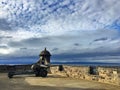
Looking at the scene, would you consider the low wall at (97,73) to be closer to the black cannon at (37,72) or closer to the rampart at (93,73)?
the rampart at (93,73)

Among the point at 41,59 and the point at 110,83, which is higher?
the point at 41,59

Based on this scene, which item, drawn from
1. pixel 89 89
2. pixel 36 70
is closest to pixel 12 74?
pixel 36 70

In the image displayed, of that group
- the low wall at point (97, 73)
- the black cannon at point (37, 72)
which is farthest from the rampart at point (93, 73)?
the black cannon at point (37, 72)

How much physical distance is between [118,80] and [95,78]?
3.23 m

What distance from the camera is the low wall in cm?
1722

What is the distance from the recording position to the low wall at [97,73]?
17219 mm

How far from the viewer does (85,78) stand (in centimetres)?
2114

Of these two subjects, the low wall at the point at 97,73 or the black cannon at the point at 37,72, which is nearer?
the low wall at the point at 97,73

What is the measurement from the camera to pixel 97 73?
20188mm

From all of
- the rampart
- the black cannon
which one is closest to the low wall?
the rampart

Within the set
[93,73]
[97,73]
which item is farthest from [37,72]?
[97,73]

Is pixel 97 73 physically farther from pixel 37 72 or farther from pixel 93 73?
pixel 37 72

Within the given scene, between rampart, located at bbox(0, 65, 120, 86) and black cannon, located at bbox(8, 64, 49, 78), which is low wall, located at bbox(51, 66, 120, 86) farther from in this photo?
black cannon, located at bbox(8, 64, 49, 78)

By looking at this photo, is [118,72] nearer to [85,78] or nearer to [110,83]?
[110,83]
